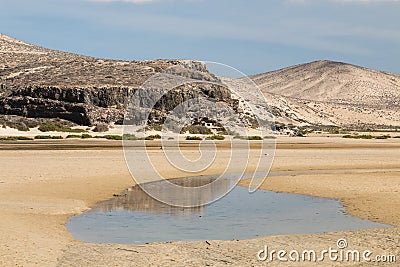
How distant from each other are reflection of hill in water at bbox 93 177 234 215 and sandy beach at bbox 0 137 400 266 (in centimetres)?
59

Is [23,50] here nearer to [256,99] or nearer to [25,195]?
[256,99]

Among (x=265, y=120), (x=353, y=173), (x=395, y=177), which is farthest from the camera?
(x=265, y=120)

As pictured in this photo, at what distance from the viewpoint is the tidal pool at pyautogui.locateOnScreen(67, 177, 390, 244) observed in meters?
13.0

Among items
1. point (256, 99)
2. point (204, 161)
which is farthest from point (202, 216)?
point (256, 99)

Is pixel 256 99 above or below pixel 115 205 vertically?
above

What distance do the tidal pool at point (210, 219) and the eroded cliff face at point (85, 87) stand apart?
144ft

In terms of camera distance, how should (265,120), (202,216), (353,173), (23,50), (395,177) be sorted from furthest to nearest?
(23,50) → (265,120) → (353,173) → (395,177) → (202,216)

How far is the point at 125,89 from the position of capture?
225ft

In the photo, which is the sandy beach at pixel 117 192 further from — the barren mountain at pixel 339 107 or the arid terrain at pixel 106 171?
the barren mountain at pixel 339 107

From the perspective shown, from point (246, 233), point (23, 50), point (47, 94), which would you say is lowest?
point (246, 233)

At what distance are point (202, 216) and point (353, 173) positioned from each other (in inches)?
509

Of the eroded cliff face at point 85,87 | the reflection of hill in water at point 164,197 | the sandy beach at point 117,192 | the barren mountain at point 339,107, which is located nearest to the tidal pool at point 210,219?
the reflection of hill in water at point 164,197

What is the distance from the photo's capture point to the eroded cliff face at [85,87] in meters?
63.8

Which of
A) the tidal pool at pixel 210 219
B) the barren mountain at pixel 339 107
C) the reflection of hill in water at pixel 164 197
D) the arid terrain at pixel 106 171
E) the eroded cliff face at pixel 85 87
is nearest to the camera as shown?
the arid terrain at pixel 106 171
